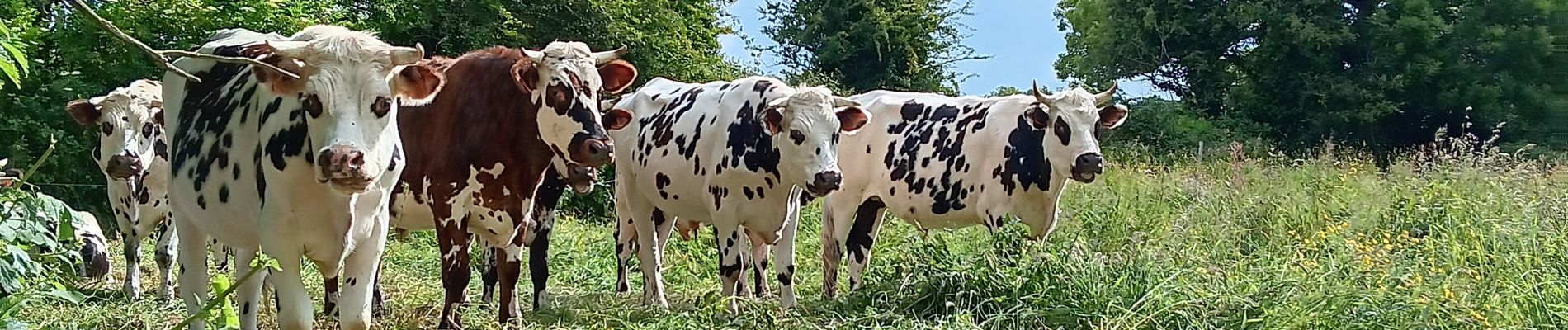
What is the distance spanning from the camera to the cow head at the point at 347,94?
343 centimetres

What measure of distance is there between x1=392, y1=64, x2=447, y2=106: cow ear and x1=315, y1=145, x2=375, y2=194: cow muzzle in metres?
0.37

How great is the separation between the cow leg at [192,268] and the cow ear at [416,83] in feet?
4.08

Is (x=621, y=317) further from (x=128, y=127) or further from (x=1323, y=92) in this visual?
(x=1323, y=92)

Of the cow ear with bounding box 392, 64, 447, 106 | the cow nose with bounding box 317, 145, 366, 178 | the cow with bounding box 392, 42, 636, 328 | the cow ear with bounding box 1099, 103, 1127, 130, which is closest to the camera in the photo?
the cow nose with bounding box 317, 145, 366, 178

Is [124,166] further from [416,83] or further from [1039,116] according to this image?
[1039,116]

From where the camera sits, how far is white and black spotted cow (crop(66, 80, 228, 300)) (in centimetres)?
682

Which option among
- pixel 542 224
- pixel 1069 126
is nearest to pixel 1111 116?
pixel 1069 126

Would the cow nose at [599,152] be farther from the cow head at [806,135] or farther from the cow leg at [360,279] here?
the cow head at [806,135]

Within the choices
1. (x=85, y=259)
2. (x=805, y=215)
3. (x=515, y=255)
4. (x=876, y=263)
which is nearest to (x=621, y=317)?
(x=515, y=255)

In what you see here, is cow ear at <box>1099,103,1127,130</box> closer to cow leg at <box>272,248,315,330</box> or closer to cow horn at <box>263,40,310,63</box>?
cow leg at <box>272,248,315,330</box>

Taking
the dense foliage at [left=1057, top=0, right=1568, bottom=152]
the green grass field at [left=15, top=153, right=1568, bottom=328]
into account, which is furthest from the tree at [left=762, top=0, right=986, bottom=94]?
the green grass field at [left=15, top=153, right=1568, bottom=328]

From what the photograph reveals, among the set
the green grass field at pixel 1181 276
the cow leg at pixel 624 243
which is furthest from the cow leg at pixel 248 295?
the cow leg at pixel 624 243

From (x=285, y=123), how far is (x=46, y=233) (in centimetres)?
71

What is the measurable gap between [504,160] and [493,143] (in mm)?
92
